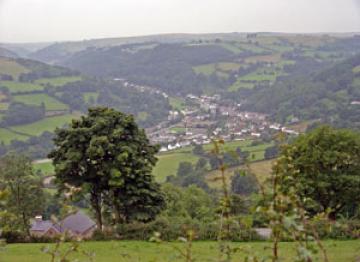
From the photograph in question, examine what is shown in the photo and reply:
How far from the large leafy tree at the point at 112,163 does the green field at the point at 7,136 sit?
62379mm

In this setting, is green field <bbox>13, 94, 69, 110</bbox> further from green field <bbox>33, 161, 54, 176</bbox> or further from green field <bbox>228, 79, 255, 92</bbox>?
green field <bbox>228, 79, 255, 92</bbox>

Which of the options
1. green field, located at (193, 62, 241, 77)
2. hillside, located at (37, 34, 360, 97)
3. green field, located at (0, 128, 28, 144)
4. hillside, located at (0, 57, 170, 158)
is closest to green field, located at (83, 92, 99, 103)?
hillside, located at (0, 57, 170, 158)

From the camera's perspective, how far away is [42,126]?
82625mm

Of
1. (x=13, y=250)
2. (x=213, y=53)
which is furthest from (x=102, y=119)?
(x=213, y=53)

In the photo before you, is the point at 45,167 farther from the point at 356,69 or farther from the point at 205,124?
the point at 356,69

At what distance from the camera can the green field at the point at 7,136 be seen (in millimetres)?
74137

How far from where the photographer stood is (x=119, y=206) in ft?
49.1

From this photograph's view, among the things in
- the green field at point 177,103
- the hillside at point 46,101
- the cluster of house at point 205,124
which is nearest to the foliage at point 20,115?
the hillside at point 46,101

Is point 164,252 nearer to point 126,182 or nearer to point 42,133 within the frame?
point 126,182

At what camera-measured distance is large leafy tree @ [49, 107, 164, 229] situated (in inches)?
556

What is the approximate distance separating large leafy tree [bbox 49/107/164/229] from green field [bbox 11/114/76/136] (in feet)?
220

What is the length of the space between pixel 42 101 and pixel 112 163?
271 ft

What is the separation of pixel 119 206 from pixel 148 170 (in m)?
1.47

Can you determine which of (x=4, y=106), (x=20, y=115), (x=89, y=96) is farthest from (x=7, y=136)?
(x=89, y=96)
